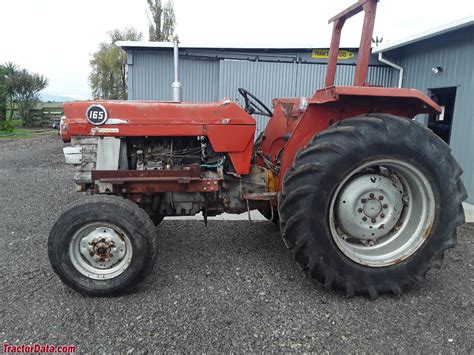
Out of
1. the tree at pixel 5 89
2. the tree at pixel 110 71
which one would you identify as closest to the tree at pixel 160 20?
the tree at pixel 110 71

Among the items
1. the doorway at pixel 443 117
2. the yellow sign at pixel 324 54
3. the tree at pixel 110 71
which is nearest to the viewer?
the doorway at pixel 443 117

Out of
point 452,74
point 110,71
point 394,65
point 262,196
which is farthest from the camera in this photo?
point 110,71

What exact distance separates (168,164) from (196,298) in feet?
3.70

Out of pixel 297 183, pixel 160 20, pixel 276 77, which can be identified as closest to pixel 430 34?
pixel 276 77

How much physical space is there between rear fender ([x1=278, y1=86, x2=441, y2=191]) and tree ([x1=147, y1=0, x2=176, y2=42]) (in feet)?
72.5

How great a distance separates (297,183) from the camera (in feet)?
8.35

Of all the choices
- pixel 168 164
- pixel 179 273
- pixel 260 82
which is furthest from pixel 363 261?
pixel 260 82

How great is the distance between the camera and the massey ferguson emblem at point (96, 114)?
2.88 metres

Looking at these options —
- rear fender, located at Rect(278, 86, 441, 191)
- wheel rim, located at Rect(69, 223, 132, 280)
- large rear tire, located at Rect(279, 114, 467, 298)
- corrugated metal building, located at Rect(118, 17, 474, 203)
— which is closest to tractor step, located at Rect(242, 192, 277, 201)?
rear fender, located at Rect(278, 86, 441, 191)

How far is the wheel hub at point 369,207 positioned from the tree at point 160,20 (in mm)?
22563

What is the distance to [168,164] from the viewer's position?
3129 mm

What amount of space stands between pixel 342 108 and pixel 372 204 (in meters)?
0.78

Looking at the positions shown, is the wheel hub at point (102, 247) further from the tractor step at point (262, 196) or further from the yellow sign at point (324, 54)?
the yellow sign at point (324, 54)

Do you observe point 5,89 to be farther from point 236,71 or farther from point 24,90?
point 236,71
